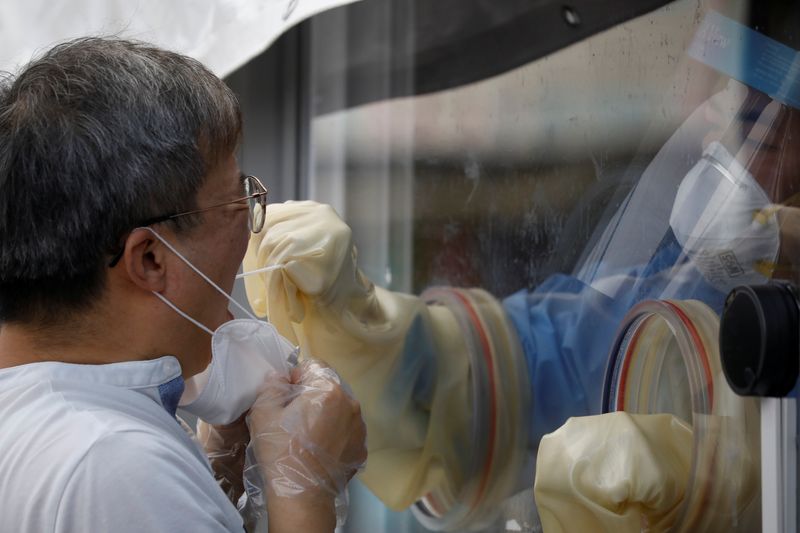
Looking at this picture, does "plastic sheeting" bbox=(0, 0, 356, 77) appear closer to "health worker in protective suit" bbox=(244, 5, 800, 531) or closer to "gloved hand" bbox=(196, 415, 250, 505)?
"health worker in protective suit" bbox=(244, 5, 800, 531)

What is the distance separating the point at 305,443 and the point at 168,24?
946 millimetres

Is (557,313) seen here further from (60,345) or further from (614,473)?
(60,345)

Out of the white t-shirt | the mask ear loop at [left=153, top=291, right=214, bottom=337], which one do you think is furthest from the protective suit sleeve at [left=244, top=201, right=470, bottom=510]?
the white t-shirt

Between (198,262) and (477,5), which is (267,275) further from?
(477,5)


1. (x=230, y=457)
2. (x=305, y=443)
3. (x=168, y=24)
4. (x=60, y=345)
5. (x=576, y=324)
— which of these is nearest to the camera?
(x=60, y=345)

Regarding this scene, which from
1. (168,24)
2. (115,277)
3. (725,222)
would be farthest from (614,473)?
(168,24)

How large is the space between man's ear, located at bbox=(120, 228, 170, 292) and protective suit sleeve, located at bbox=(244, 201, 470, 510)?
31cm

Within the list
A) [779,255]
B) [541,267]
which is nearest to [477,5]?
[541,267]

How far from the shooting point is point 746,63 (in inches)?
39.7

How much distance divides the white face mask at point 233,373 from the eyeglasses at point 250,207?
0.10 meters

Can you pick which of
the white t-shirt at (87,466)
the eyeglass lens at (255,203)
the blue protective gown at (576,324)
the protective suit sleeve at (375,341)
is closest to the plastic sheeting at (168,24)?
the protective suit sleeve at (375,341)

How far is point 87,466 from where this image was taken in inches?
31.3

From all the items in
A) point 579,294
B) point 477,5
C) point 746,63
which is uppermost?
point 477,5

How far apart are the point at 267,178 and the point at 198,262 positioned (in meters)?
1.10
